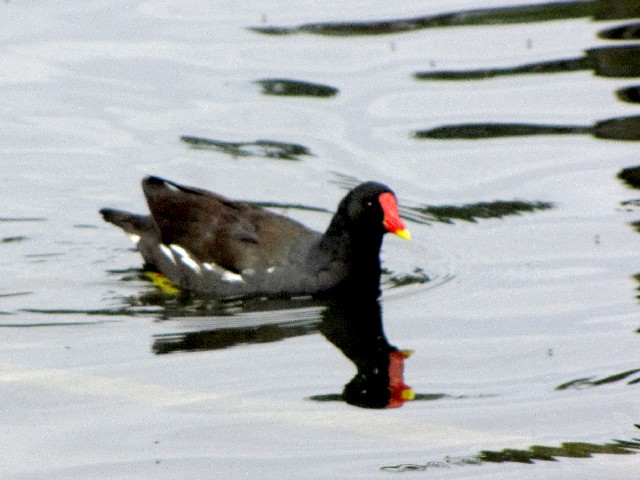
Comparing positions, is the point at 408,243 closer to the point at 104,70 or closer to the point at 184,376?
the point at 184,376

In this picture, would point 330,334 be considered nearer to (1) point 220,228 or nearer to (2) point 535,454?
(1) point 220,228

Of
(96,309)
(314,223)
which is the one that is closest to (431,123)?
(314,223)

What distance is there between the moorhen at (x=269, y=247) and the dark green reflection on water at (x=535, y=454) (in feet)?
8.40

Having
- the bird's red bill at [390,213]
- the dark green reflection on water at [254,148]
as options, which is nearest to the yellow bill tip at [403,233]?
the bird's red bill at [390,213]

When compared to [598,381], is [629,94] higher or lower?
higher

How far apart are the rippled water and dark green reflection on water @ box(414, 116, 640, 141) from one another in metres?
0.03

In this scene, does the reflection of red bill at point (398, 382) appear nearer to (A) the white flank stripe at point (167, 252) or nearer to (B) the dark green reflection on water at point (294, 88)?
(A) the white flank stripe at point (167, 252)

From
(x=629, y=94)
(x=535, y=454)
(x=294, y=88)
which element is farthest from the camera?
(x=294, y=88)

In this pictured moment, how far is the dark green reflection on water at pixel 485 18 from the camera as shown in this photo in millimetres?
13383

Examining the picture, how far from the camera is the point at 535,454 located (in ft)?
19.3

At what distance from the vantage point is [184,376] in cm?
689

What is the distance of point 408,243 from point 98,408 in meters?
3.33

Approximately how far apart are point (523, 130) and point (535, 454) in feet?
18.4

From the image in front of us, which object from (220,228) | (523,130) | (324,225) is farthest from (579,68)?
(220,228)
